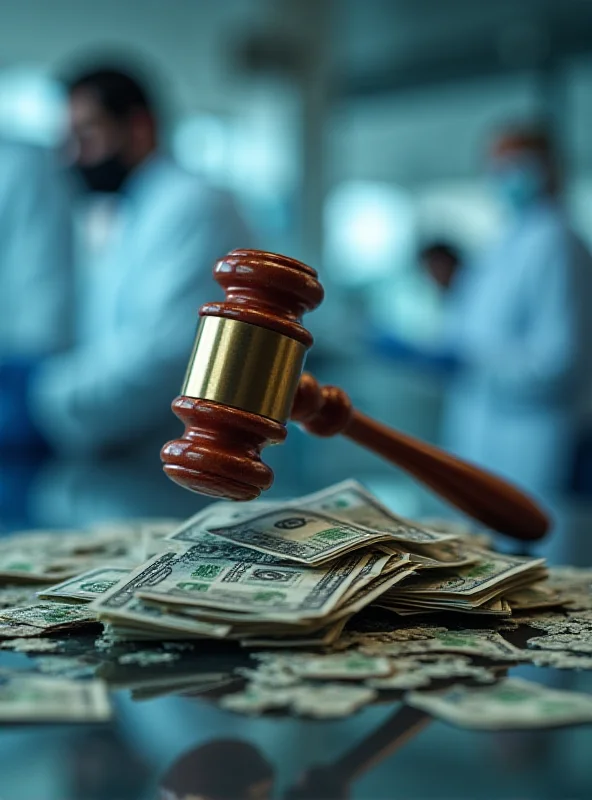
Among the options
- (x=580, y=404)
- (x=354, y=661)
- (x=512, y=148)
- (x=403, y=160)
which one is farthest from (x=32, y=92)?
(x=354, y=661)

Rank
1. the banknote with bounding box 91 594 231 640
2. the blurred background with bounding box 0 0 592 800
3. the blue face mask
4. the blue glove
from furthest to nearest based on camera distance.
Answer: the blue face mask, the blue glove, the blurred background with bounding box 0 0 592 800, the banknote with bounding box 91 594 231 640

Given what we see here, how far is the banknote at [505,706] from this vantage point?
62cm

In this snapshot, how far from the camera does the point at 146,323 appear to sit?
301cm

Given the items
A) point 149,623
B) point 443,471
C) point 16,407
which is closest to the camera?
point 149,623

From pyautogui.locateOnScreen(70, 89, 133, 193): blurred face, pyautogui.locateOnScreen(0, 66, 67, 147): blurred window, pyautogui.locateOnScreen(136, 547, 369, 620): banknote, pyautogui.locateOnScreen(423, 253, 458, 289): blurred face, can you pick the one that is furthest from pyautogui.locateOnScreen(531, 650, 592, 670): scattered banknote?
pyautogui.locateOnScreen(0, 66, 67, 147): blurred window

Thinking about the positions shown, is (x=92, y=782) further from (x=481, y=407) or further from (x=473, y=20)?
(x=473, y=20)

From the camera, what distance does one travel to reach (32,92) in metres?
7.82

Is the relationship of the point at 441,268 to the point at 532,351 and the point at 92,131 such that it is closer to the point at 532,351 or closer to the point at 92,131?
the point at 532,351

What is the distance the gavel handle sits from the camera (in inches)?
44.9

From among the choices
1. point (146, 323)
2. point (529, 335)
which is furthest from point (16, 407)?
point (529, 335)

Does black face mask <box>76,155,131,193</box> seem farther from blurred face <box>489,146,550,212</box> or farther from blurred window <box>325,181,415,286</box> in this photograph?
blurred window <box>325,181,415,286</box>

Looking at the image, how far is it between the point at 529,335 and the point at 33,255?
1.79 metres

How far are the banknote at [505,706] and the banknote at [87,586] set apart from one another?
1.04ft

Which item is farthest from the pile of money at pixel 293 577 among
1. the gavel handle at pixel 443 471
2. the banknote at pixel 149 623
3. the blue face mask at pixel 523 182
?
the blue face mask at pixel 523 182
